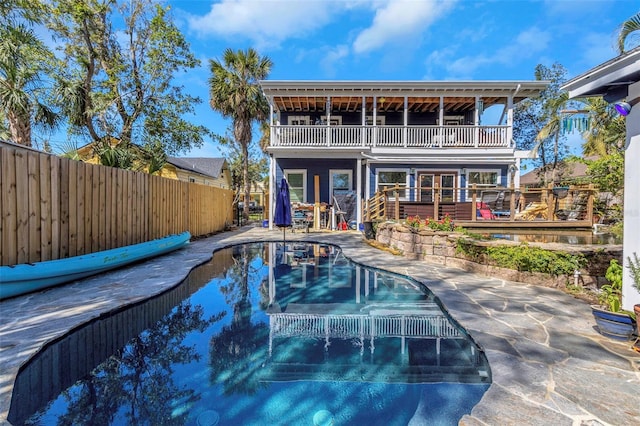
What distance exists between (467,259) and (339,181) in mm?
8968

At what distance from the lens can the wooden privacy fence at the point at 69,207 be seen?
14.1 ft

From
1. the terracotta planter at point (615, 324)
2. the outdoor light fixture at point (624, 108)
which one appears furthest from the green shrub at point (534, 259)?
the outdoor light fixture at point (624, 108)

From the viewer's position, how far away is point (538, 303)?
411 centimetres

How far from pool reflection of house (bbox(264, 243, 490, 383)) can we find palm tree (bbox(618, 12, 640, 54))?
12331 millimetres

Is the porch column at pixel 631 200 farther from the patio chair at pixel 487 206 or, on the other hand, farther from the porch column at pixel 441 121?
the porch column at pixel 441 121

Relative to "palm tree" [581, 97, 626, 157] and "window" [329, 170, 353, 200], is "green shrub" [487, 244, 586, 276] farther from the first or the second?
"palm tree" [581, 97, 626, 157]

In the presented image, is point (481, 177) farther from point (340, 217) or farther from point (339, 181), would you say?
point (340, 217)

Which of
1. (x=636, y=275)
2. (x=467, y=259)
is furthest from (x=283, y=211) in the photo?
(x=636, y=275)

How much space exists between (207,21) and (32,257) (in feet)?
42.4

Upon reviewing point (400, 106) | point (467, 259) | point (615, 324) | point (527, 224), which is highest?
point (400, 106)

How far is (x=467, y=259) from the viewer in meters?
6.13

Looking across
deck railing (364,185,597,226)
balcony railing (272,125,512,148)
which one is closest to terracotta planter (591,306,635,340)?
deck railing (364,185,597,226)

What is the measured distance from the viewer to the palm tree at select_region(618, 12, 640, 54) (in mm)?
10023

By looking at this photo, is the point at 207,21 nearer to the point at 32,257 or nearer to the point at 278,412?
the point at 32,257
